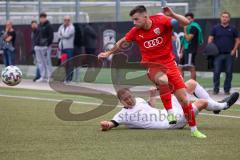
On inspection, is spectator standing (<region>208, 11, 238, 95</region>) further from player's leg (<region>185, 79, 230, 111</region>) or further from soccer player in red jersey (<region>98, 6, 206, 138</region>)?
soccer player in red jersey (<region>98, 6, 206, 138</region>)

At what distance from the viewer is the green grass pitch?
966 centimetres

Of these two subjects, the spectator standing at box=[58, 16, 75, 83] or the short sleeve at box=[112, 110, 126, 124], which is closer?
the short sleeve at box=[112, 110, 126, 124]

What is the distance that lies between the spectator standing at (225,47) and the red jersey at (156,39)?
26.3 ft

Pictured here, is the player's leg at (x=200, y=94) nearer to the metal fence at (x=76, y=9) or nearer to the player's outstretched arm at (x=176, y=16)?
the player's outstretched arm at (x=176, y=16)

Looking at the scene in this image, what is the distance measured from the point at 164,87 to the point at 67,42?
12692 millimetres

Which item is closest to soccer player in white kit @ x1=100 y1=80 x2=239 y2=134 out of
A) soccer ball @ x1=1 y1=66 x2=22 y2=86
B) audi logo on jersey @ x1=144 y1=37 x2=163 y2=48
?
audi logo on jersey @ x1=144 y1=37 x2=163 y2=48

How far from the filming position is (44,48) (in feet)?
84.2

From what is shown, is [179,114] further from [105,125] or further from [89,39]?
[89,39]

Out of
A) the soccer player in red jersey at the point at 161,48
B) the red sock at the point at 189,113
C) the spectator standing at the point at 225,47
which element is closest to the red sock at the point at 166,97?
the soccer player in red jersey at the point at 161,48

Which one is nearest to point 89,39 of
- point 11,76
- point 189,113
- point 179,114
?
point 11,76

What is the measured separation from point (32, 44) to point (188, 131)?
1651 cm

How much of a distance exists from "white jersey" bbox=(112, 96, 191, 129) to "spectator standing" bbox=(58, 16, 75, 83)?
11827 millimetres

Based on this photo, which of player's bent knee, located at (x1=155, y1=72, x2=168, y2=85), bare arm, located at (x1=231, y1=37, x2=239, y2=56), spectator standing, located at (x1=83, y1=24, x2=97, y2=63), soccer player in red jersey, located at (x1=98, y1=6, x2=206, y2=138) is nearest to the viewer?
soccer player in red jersey, located at (x1=98, y1=6, x2=206, y2=138)

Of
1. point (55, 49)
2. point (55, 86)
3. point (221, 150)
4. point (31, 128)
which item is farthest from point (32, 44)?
point (221, 150)
